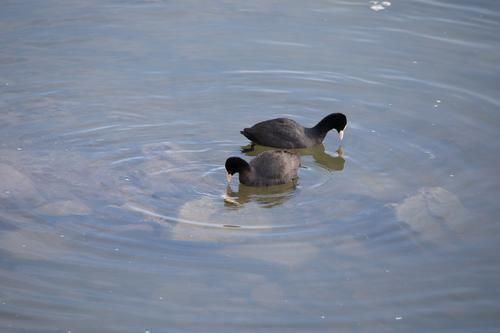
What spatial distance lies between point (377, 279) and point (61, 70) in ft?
26.9

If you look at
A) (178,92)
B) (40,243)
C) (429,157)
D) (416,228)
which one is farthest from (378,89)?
(40,243)

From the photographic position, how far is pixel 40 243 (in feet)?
30.2

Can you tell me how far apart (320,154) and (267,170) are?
179 cm

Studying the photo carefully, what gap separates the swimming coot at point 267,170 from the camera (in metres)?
10.8

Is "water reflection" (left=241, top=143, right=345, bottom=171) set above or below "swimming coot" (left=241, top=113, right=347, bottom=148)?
below

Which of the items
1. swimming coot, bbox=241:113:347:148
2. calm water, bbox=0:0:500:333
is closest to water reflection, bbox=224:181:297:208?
calm water, bbox=0:0:500:333

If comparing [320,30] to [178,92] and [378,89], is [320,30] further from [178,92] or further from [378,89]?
[178,92]

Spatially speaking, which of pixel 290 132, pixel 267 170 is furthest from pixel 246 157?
pixel 267 170

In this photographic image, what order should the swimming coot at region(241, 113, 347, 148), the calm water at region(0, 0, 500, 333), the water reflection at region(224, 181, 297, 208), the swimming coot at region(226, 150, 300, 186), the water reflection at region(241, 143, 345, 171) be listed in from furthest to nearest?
the swimming coot at region(241, 113, 347, 148) < the water reflection at region(241, 143, 345, 171) < the swimming coot at region(226, 150, 300, 186) < the water reflection at region(224, 181, 297, 208) < the calm water at region(0, 0, 500, 333)

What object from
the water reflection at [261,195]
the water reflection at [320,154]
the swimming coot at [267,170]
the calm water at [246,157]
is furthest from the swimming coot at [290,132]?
the water reflection at [261,195]

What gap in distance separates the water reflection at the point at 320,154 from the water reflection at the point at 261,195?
0.96 meters

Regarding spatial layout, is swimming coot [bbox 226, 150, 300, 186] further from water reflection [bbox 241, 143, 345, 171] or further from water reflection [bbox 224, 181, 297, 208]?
water reflection [bbox 241, 143, 345, 171]

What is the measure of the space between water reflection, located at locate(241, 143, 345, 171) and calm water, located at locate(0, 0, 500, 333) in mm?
54

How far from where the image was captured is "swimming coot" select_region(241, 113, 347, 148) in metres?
11.9
